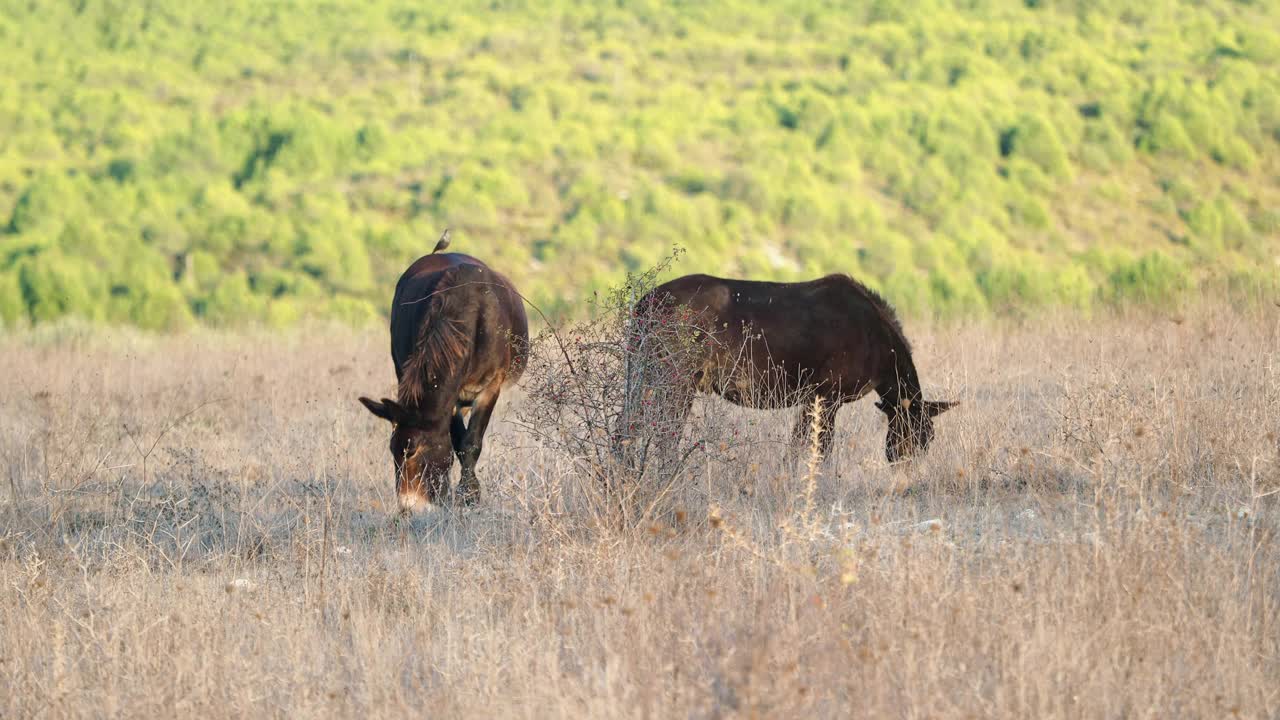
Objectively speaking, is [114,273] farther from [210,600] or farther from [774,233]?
[210,600]

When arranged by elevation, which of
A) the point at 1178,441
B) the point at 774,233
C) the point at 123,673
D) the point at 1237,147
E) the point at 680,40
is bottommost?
the point at 123,673

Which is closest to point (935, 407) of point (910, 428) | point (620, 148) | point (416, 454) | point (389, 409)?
point (910, 428)

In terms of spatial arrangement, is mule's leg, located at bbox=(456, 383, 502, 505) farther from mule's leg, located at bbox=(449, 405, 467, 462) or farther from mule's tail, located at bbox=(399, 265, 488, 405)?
mule's tail, located at bbox=(399, 265, 488, 405)

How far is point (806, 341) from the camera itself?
7.90 metres

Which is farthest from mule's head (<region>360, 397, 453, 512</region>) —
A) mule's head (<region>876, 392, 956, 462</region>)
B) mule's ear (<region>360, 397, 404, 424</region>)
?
mule's head (<region>876, 392, 956, 462</region>)

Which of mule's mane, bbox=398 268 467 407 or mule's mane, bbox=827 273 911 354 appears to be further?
mule's mane, bbox=827 273 911 354

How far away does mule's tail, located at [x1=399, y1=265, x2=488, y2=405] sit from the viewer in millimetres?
6957

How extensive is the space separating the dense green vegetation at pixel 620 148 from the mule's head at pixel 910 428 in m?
9.38

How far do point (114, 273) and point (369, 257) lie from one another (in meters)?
5.48

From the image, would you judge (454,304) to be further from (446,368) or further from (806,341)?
(806,341)

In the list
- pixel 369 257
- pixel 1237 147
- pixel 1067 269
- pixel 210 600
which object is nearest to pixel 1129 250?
pixel 1067 269

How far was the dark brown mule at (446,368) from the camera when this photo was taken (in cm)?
688

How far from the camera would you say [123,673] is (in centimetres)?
432

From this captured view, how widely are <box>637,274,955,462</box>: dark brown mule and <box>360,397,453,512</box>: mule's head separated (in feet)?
5.95
